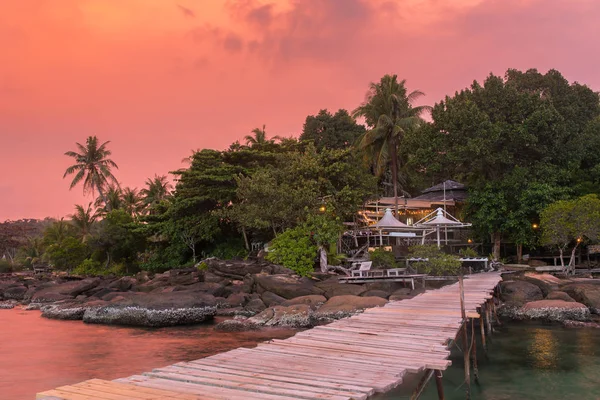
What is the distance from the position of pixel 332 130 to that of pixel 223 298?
2372 centimetres

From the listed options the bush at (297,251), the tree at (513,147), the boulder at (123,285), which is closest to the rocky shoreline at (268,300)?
the boulder at (123,285)

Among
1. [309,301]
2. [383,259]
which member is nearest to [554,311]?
[383,259]

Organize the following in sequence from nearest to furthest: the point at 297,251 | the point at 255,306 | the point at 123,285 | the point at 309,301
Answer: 1. the point at 309,301
2. the point at 255,306
3. the point at 297,251
4. the point at 123,285

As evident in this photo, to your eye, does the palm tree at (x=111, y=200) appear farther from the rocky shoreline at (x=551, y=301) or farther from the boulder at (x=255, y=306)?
the rocky shoreline at (x=551, y=301)

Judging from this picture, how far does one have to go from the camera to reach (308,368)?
707 cm

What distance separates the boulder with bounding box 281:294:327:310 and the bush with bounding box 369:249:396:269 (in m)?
5.61

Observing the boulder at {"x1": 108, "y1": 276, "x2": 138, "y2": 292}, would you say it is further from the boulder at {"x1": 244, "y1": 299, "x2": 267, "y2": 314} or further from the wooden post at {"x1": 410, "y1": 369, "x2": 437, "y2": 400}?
the wooden post at {"x1": 410, "y1": 369, "x2": 437, "y2": 400}

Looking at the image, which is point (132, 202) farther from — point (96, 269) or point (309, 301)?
point (309, 301)

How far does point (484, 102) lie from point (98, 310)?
25.3 m

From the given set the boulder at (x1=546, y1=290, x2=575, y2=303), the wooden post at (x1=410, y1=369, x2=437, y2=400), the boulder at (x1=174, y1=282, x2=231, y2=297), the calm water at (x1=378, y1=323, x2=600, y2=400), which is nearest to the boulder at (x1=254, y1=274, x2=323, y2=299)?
the boulder at (x1=174, y1=282, x2=231, y2=297)

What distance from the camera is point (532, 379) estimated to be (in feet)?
43.8

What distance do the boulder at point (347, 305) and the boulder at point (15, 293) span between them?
79.8 feet

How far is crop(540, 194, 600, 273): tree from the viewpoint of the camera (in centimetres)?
2677

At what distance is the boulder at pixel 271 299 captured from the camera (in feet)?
76.9
